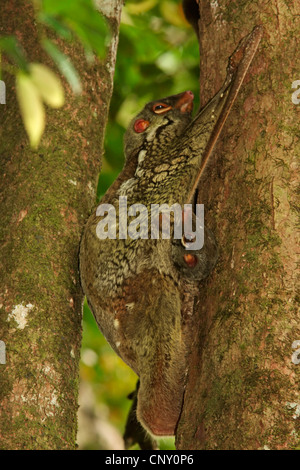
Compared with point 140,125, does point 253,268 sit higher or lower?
lower

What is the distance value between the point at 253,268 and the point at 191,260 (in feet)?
1.57

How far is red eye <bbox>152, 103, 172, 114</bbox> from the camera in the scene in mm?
3676

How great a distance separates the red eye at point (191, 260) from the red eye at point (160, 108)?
1.16 m

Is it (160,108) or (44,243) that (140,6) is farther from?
(44,243)

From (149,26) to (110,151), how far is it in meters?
1.75

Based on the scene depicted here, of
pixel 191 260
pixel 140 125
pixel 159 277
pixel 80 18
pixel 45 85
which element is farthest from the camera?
pixel 140 125

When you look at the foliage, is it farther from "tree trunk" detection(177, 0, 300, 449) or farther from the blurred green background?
the blurred green background

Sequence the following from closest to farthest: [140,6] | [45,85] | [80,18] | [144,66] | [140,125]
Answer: [45,85] → [80,18] → [140,125] → [140,6] → [144,66]

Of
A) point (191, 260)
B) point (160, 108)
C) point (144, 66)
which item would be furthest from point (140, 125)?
point (144, 66)

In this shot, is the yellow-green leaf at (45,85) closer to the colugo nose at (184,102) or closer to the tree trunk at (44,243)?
the tree trunk at (44,243)

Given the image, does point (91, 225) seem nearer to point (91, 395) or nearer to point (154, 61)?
point (154, 61)

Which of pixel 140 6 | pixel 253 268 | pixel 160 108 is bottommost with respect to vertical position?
pixel 253 268

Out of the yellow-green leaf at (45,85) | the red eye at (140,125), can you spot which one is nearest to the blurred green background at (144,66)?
the red eye at (140,125)

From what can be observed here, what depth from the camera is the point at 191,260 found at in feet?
9.27
